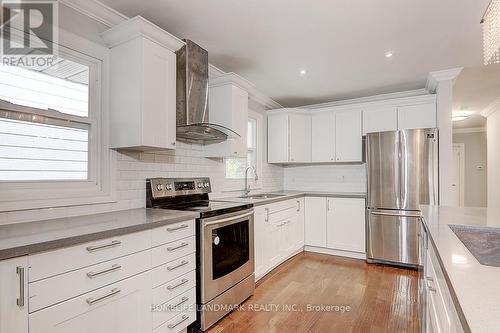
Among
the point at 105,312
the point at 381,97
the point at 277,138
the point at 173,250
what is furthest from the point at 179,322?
the point at 381,97

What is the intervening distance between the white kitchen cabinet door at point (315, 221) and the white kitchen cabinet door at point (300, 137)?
0.71m

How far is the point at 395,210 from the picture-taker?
353cm

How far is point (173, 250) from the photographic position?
6.20 ft

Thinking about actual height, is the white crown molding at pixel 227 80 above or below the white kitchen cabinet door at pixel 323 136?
above

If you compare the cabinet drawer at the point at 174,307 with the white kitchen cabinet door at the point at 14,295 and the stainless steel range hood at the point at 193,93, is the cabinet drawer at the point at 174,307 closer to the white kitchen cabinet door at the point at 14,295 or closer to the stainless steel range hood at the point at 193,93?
the white kitchen cabinet door at the point at 14,295

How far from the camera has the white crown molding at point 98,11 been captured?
190 centimetres

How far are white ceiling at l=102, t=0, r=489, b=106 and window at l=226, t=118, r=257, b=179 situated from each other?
86 cm

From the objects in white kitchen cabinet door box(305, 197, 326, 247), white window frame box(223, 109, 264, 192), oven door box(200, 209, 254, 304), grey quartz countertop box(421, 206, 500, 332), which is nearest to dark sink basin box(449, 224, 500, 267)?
grey quartz countertop box(421, 206, 500, 332)

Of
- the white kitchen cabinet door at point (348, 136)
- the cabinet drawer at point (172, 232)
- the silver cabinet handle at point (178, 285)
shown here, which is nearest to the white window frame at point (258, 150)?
the white kitchen cabinet door at point (348, 136)

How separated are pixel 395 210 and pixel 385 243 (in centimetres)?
46

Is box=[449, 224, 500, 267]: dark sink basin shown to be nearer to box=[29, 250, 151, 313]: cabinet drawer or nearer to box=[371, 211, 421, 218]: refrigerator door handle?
box=[29, 250, 151, 313]: cabinet drawer

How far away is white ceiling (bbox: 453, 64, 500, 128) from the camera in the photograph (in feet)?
11.4

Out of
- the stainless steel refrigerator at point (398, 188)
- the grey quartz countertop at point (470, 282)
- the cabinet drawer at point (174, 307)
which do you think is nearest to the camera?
the grey quartz countertop at point (470, 282)

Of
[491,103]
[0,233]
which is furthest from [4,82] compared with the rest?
[491,103]
